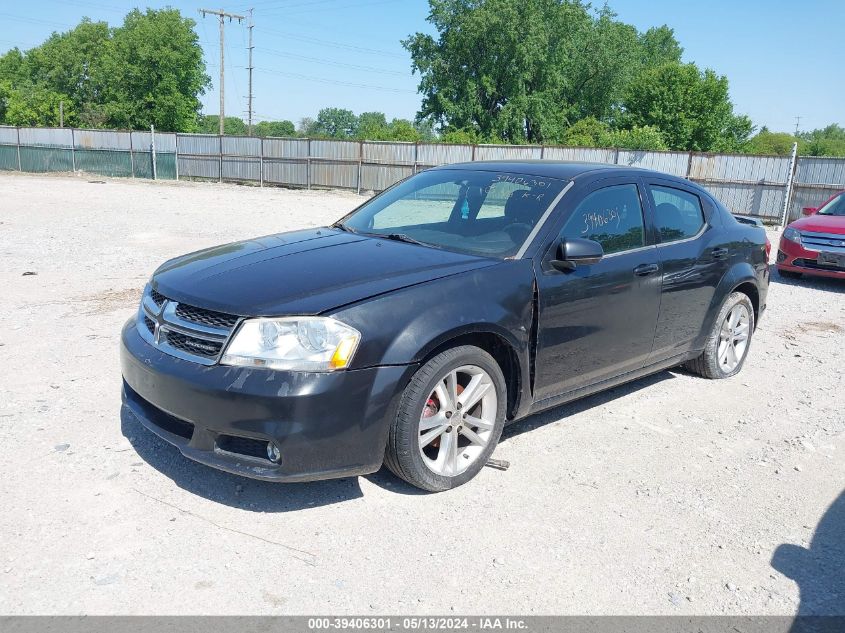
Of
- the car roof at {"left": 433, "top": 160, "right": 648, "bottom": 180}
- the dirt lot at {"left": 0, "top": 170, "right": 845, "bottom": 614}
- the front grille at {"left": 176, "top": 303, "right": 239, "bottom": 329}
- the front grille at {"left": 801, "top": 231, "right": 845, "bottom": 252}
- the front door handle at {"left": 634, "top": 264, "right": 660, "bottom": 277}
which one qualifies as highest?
the car roof at {"left": 433, "top": 160, "right": 648, "bottom": 180}

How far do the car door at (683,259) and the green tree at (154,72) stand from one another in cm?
6499

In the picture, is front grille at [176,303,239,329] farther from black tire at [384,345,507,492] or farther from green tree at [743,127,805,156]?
green tree at [743,127,805,156]

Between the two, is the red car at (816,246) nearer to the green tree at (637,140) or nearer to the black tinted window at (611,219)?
the black tinted window at (611,219)

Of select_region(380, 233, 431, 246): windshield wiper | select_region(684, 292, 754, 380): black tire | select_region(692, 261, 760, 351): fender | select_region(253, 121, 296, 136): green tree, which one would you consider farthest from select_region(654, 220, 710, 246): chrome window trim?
select_region(253, 121, 296, 136): green tree

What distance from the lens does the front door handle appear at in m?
4.61

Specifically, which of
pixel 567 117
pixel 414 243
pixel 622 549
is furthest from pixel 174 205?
pixel 567 117

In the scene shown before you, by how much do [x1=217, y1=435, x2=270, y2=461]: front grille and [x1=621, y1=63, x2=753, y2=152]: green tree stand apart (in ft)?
185

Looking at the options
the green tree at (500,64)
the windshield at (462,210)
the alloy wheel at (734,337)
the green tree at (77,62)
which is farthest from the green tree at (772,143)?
the windshield at (462,210)

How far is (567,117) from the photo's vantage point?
6216cm

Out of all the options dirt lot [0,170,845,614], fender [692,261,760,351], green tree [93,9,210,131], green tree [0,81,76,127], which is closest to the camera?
dirt lot [0,170,845,614]

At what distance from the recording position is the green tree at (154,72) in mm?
62188

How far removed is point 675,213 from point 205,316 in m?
3.40

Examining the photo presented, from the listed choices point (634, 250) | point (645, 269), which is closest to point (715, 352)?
point (645, 269)

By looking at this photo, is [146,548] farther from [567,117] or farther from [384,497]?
[567,117]
